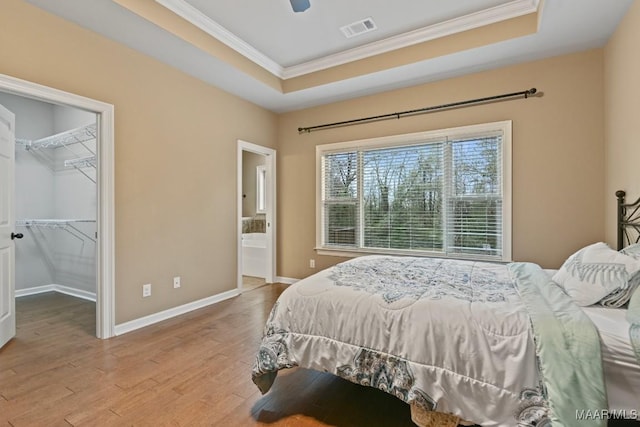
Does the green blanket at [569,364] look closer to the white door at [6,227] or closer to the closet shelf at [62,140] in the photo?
the white door at [6,227]

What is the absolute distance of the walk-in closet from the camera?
4.11 meters

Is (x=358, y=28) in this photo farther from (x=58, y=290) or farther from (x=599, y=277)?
(x=58, y=290)

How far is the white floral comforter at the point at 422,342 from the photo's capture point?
134 centimetres

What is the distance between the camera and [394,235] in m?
4.11

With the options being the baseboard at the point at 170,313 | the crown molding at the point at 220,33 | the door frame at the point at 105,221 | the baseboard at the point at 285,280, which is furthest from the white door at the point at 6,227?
the baseboard at the point at 285,280

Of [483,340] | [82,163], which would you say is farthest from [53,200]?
[483,340]

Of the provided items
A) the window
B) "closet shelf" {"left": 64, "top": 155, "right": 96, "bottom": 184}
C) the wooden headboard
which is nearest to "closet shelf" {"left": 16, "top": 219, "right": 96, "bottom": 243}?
"closet shelf" {"left": 64, "top": 155, "right": 96, "bottom": 184}

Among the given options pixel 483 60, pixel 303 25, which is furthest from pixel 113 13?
→ pixel 483 60

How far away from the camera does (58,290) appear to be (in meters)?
4.44

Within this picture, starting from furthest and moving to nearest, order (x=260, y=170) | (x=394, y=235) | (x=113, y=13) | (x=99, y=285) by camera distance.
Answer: (x=260, y=170) < (x=394, y=235) < (x=99, y=285) < (x=113, y=13)

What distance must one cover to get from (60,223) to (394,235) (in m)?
4.57

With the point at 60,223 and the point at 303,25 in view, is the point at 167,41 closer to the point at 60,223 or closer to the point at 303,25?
the point at 303,25

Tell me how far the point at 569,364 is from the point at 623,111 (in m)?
2.50

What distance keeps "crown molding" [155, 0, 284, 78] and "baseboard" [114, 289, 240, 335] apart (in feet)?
9.54
